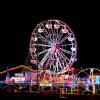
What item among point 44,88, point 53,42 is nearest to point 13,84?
point 44,88

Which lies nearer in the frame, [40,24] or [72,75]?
[40,24]

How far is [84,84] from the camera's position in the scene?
45188mm

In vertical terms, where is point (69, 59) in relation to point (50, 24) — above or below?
below

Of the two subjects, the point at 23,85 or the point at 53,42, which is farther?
the point at 23,85

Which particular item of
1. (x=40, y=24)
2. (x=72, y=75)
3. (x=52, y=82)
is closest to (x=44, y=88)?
(x=52, y=82)

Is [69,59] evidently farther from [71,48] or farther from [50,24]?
[50,24]

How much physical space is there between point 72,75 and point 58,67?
4686mm

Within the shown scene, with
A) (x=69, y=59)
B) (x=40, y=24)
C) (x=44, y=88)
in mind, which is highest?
(x=40, y=24)

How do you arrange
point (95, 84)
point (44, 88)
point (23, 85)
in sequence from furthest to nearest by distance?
point (23, 85) < point (44, 88) < point (95, 84)

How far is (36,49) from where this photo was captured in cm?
4500

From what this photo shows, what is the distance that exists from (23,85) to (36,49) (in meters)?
7.98

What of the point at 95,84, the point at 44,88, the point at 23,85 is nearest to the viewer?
the point at 95,84

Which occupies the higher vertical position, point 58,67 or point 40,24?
point 40,24

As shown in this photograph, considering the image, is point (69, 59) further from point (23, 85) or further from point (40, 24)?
point (23, 85)
